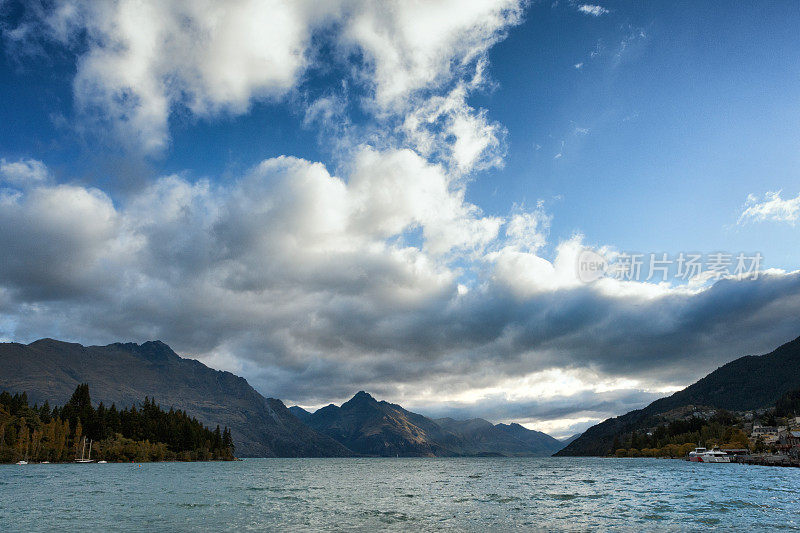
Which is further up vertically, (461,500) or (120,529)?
(120,529)

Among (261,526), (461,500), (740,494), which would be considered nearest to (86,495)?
(261,526)

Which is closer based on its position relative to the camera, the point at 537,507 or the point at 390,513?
the point at 390,513

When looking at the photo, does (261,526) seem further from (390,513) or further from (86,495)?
(86,495)

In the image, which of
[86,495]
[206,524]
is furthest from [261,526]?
[86,495]

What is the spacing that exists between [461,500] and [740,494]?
5321cm

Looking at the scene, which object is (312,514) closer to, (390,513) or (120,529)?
(390,513)

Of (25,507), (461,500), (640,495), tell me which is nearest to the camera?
(25,507)

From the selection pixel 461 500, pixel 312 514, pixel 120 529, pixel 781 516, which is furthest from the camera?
pixel 461 500

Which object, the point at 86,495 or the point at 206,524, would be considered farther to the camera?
the point at 86,495

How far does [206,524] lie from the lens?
185 ft

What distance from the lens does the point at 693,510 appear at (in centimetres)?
6850

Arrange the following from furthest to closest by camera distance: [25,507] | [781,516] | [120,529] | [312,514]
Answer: [25,507], [312,514], [781,516], [120,529]

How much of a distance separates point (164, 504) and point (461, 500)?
164ft

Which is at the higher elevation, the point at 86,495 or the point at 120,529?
the point at 120,529
